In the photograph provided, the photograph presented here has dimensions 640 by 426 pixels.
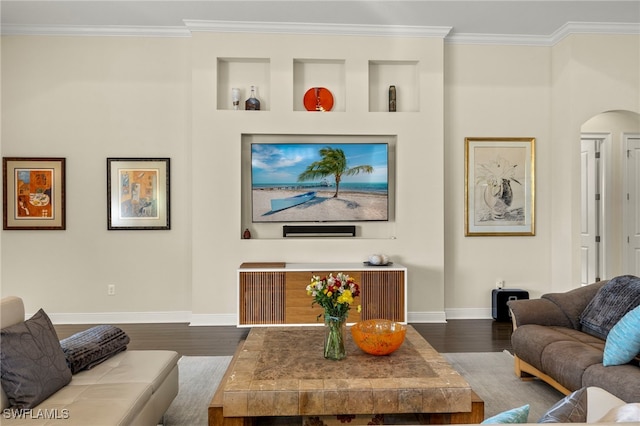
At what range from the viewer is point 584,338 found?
285 cm

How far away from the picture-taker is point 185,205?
4.98 meters

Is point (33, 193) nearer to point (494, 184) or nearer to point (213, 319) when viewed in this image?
point (213, 319)

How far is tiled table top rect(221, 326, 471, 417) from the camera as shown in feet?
6.38

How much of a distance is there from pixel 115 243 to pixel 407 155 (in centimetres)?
355

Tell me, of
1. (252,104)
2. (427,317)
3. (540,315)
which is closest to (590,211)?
(427,317)

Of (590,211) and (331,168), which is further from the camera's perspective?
(590,211)

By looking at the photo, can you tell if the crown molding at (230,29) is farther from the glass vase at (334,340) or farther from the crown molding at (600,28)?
the glass vase at (334,340)

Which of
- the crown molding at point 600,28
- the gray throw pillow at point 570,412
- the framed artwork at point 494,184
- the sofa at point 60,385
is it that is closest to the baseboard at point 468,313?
the framed artwork at point 494,184

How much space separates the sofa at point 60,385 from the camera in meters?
1.69

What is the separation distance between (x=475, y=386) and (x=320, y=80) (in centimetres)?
370

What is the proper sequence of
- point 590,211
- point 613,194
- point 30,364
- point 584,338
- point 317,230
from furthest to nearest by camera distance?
point 590,211 → point 613,194 → point 317,230 → point 584,338 → point 30,364

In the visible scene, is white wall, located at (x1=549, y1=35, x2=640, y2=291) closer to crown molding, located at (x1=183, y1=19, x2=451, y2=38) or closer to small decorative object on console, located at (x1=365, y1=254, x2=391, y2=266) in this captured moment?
crown molding, located at (x1=183, y1=19, x2=451, y2=38)

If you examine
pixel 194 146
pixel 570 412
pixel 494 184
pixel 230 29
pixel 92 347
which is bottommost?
pixel 92 347

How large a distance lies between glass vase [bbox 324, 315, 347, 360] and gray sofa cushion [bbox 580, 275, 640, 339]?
1.82 meters
